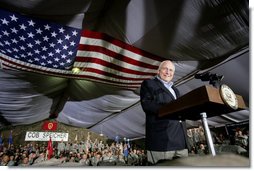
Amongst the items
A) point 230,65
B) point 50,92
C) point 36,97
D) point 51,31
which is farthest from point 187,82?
point 36,97

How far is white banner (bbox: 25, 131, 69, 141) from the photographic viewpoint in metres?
1.03

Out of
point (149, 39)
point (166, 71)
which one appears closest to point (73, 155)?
point (166, 71)

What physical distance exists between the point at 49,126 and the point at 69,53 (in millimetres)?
674

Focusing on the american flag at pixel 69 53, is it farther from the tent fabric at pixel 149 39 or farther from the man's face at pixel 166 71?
the man's face at pixel 166 71

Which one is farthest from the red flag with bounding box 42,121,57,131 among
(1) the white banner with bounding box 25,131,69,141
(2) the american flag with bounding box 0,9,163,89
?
(2) the american flag with bounding box 0,9,163,89

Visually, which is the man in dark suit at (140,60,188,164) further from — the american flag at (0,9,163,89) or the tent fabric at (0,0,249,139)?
the american flag at (0,9,163,89)

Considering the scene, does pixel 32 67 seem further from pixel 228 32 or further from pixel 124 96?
pixel 228 32

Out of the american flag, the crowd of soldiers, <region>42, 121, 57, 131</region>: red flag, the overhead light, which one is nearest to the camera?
the crowd of soldiers

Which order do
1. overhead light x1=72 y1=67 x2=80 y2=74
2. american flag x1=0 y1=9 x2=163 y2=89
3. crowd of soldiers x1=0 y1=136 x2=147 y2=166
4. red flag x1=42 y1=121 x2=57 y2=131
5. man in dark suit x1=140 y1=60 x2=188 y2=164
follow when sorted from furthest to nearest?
overhead light x1=72 y1=67 x2=80 y2=74 → american flag x1=0 y1=9 x2=163 y2=89 → red flag x1=42 y1=121 x2=57 y2=131 → crowd of soldiers x1=0 y1=136 x2=147 y2=166 → man in dark suit x1=140 y1=60 x2=188 y2=164

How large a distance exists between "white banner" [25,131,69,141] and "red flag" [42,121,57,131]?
3 cm

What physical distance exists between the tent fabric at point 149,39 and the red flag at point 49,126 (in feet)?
0.22

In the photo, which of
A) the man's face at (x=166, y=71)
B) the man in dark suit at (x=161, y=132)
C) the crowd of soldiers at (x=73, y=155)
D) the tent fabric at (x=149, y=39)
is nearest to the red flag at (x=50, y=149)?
the crowd of soldiers at (x=73, y=155)

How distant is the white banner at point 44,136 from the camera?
1.03 meters

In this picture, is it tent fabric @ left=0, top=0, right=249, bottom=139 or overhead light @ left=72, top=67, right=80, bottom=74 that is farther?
overhead light @ left=72, top=67, right=80, bottom=74
